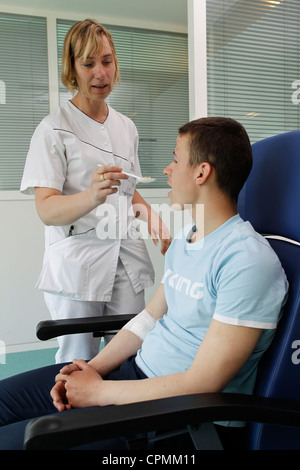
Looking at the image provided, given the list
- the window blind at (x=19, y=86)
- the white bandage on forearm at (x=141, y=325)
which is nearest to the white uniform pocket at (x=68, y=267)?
the white bandage on forearm at (x=141, y=325)

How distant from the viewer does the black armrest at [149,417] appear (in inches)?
27.6

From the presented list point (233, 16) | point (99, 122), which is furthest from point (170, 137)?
point (99, 122)

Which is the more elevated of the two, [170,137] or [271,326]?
[170,137]

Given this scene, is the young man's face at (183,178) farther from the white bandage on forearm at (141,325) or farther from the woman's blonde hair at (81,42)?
the woman's blonde hair at (81,42)

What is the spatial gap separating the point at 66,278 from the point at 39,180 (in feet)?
1.23

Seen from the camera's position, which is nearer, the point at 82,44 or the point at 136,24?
the point at 82,44

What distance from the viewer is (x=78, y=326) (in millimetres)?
1308

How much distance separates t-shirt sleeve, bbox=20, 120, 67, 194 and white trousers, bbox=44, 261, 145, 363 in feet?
1.38

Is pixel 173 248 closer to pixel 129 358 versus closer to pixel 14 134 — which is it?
pixel 129 358

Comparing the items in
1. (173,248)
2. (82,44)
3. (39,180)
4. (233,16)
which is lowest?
(173,248)

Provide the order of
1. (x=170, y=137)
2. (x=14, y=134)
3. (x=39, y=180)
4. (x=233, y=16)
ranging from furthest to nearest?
(x=170, y=137)
(x=14, y=134)
(x=233, y=16)
(x=39, y=180)

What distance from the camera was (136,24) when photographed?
3.43 m

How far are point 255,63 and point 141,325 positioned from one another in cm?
146

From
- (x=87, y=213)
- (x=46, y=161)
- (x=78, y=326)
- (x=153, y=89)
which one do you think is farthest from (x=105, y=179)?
(x=153, y=89)
